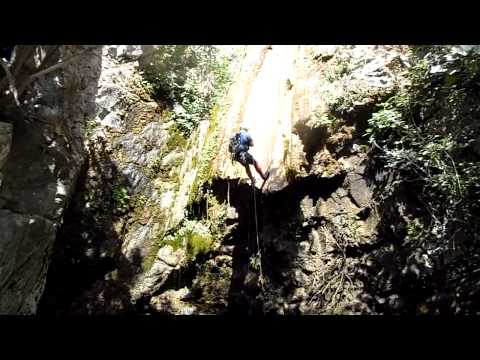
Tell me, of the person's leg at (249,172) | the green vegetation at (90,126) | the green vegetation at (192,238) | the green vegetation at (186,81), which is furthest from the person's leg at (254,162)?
the green vegetation at (90,126)

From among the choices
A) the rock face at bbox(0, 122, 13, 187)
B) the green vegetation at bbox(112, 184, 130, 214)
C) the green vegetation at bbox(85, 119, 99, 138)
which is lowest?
the green vegetation at bbox(112, 184, 130, 214)

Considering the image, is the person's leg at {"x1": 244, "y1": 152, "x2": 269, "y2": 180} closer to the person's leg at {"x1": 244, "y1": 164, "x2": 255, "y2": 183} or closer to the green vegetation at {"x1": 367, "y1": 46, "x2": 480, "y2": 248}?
the person's leg at {"x1": 244, "y1": 164, "x2": 255, "y2": 183}

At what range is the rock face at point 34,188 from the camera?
6.51 meters

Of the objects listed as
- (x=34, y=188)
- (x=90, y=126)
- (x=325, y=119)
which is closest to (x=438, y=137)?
(x=325, y=119)

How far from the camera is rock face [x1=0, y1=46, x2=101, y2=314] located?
6.51 meters

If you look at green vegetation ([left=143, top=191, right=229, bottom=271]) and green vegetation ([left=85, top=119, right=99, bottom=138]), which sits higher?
green vegetation ([left=85, top=119, right=99, bottom=138])

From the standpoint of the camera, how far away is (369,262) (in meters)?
7.28

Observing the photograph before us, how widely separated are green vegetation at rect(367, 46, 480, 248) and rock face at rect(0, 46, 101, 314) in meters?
6.40

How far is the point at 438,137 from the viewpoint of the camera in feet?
22.2

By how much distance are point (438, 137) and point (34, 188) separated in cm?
750

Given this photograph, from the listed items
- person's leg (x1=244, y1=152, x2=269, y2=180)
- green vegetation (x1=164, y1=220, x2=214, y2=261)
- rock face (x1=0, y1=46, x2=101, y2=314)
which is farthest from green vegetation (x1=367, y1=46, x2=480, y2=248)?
rock face (x1=0, y1=46, x2=101, y2=314)

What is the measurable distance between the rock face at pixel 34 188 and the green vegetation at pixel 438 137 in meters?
6.40

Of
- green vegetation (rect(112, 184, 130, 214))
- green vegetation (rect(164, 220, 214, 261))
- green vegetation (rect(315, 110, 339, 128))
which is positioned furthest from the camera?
green vegetation (rect(112, 184, 130, 214))

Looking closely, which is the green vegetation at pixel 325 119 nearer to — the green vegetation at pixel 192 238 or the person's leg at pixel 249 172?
the person's leg at pixel 249 172
